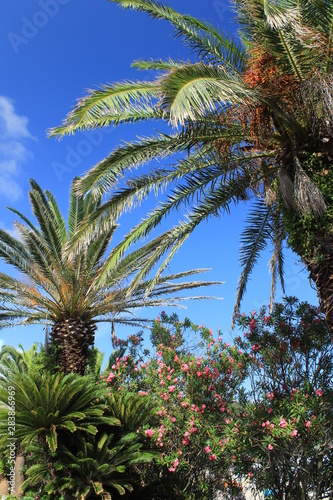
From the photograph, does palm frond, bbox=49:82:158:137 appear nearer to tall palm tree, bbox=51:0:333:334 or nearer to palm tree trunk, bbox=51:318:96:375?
tall palm tree, bbox=51:0:333:334

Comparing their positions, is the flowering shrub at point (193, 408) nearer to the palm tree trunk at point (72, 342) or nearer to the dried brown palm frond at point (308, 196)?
the palm tree trunk at point (72, 342)

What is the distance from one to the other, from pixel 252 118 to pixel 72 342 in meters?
7.34

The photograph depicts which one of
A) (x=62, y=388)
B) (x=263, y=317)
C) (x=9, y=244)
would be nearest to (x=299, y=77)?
(x=263, y=317)

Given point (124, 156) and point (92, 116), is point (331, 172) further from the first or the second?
point (92, 116)

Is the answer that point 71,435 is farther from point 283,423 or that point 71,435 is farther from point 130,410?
point 283,423

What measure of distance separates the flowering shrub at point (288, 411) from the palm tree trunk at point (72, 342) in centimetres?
406

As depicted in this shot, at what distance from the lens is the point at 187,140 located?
6488mm

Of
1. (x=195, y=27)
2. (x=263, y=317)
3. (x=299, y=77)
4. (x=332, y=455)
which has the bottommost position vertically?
(x=332, y=455)

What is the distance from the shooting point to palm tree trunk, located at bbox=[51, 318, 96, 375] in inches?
419

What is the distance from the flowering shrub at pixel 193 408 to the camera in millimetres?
8547

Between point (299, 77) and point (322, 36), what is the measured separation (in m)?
0.63

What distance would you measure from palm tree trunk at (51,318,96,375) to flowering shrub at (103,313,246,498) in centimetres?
94

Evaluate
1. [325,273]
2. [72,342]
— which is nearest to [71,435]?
[72,342]

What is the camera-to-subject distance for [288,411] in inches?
309
